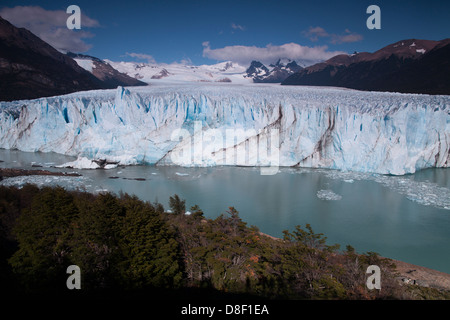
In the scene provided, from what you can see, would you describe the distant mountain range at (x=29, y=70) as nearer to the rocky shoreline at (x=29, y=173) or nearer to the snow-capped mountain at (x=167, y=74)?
the rocky shoreline at (x=29, y=173)

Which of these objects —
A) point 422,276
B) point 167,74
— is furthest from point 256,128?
point 167,74

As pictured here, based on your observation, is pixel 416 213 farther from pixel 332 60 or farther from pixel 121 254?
pixel 332 60

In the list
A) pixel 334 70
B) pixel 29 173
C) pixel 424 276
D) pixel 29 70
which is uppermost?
pixel 334 70

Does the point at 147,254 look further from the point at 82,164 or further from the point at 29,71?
the point at 29,71

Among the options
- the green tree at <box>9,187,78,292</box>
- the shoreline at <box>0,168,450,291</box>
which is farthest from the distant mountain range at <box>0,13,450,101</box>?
the green tree at <box>9,187,78,292</box>

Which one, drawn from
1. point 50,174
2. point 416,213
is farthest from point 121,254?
point 50,174

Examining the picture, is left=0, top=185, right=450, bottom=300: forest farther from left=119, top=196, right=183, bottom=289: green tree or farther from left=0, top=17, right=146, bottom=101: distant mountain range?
left=0, top=17, right=146, bottom=101: distant mountain range
